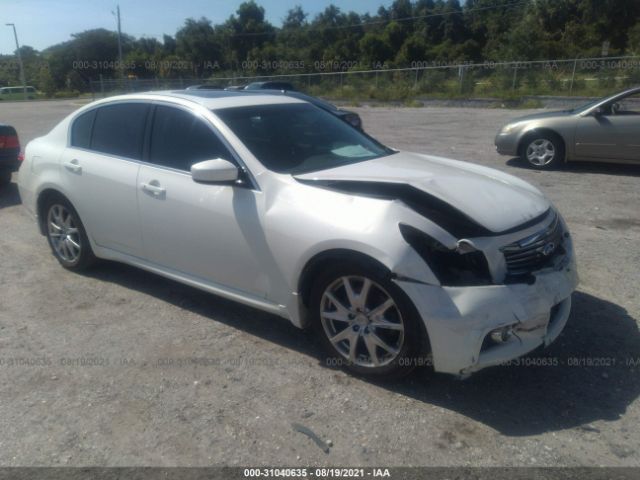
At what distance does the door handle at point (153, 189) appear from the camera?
4.01m

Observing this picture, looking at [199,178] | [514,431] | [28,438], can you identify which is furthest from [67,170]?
[514,431]

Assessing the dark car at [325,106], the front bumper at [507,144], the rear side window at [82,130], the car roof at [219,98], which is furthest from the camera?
the front bumper at [507,144]

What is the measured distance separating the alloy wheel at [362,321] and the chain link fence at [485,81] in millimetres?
23337

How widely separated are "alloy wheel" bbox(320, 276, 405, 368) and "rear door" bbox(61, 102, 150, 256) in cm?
179

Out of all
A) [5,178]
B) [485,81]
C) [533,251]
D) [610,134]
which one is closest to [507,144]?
[610,134]

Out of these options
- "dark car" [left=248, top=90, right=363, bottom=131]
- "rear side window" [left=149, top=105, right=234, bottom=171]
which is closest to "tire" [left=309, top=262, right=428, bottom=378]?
"rear side window" [left=149, top=105, right=234, bottom=171]

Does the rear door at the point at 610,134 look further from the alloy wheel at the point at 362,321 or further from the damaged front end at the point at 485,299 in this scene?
the alloy wheel at the point at 362,321

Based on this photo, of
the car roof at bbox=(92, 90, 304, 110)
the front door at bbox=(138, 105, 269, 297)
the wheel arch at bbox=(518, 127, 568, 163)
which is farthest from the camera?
the wheel arch at bbox=(518, 127, 568, 163)

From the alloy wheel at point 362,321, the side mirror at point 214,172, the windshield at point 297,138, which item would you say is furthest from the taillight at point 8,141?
the alloy wheel at point 362,321

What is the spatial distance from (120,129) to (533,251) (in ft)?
10.9

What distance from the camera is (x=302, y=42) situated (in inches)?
2611

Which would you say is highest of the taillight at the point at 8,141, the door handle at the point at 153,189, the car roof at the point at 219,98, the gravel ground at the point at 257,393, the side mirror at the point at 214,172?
the car roof at the point at 219,98

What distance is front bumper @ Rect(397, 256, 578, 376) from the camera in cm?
286

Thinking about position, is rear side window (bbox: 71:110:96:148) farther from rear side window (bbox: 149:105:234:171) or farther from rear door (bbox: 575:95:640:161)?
rear door (bbox: 575:95:640:161)
